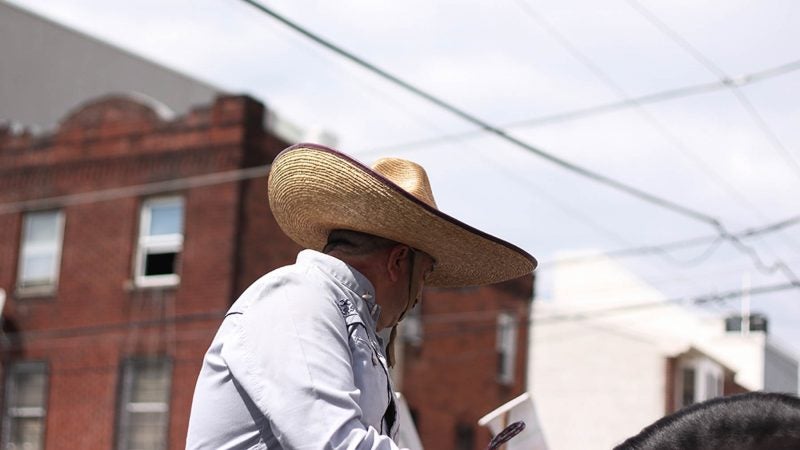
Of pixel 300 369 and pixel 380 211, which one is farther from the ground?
pixel 380 211

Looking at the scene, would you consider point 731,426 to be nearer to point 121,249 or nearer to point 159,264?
point 159,264

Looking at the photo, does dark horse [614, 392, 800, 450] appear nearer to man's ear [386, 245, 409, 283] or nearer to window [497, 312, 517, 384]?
man's ear [386, 245, 409, 283]

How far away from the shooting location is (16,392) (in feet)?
72.0

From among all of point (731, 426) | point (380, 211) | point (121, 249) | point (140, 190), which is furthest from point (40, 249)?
point (731, 426)

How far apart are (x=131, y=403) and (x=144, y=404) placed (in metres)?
0.29

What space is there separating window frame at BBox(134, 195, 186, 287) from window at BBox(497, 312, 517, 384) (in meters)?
9.11

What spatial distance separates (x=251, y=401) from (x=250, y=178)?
61.9 ft

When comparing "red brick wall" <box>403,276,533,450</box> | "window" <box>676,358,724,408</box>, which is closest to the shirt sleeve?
"red brick wall" <box>403,276,533,450</box>

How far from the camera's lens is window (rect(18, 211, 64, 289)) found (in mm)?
22219

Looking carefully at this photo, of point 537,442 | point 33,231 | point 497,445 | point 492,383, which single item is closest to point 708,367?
point 492,383

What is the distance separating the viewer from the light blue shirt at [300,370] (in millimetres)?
2387

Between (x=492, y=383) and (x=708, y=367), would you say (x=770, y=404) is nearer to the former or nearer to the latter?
(x=492, y=383)

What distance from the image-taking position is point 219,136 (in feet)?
69.5

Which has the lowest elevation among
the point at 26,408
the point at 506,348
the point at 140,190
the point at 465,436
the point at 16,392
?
the point at 465,436
